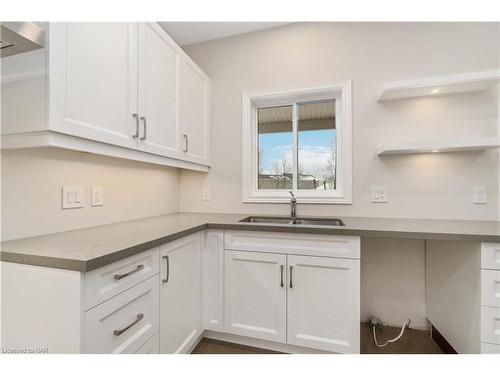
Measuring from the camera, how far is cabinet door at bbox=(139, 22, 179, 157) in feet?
4.75

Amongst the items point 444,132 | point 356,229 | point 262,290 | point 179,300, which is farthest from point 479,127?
point 179,300

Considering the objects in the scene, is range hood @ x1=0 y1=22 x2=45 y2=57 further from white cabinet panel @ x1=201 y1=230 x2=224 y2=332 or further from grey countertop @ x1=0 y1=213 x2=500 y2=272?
white cabinet panel @ x1=201 y1=230 x2=224 y2=332

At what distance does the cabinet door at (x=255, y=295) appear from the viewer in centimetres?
156

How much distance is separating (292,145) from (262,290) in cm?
129

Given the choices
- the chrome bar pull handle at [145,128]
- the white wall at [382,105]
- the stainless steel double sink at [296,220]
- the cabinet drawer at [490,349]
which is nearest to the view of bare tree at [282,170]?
the white wall at [382,105]

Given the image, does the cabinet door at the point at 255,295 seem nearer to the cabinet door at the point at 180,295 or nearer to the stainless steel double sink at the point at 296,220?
the cabinet door at the point at 180,295

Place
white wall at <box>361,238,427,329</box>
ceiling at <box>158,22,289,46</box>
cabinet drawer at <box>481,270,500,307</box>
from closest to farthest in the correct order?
cabinet drawer at <box>481,270,500,307</box> → white wall at <box>361,238,427,329</box> → ceiling at <box>158,22,289,46</box>

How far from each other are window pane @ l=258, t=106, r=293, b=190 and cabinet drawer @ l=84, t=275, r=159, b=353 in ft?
4.54

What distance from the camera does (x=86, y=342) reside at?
2.78 ft

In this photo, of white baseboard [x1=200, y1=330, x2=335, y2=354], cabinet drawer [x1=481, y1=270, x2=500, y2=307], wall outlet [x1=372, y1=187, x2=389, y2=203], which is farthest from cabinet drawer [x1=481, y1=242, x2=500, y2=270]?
white baseboard [x1=200, y1=330, x2=335, y2=354]

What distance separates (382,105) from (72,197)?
2.22m

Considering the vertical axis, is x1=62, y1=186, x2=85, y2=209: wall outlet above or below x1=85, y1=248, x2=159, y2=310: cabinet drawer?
above

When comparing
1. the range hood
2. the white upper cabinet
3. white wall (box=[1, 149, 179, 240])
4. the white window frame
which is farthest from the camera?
the white window frame

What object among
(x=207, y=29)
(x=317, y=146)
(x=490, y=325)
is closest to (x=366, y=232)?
(x=490, y=325)
